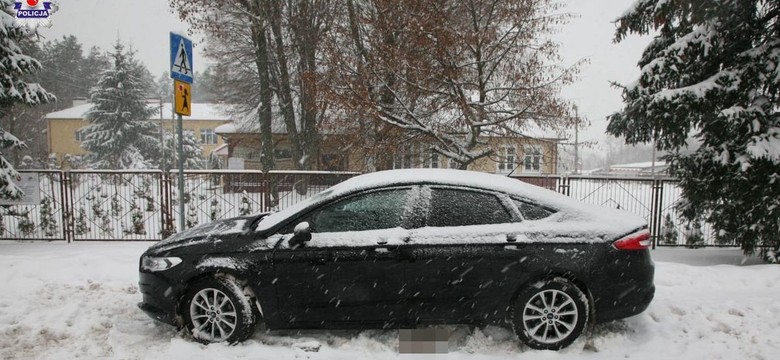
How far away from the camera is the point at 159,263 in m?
3.97

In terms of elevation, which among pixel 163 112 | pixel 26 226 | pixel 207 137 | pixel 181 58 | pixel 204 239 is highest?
pixel 163 112

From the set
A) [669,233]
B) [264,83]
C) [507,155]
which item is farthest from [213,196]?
[264,83]

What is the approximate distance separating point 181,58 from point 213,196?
15.3 ft

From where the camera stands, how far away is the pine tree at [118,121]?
3269 cm

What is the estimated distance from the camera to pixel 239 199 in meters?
9.52

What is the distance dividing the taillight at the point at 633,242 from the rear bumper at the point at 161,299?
407 centimetres

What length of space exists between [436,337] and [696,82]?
20.9 ft

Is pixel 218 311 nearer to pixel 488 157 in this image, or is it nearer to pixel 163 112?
pixel 488 157

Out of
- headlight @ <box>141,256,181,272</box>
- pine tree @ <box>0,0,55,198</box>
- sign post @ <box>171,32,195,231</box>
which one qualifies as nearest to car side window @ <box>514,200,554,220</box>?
headlight @ <box>141,256,181,272</box>

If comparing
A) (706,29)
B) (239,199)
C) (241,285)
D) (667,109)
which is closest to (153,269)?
(241,285)

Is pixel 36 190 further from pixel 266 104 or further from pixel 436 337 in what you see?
pixel 266 104

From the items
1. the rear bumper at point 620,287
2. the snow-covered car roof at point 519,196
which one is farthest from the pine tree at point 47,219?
the rear bumper at point 620,287

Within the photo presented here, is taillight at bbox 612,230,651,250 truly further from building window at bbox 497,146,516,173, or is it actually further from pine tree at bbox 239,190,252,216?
pine tree at bbox 239,190,252,216

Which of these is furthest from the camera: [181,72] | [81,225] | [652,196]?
[81,225]
